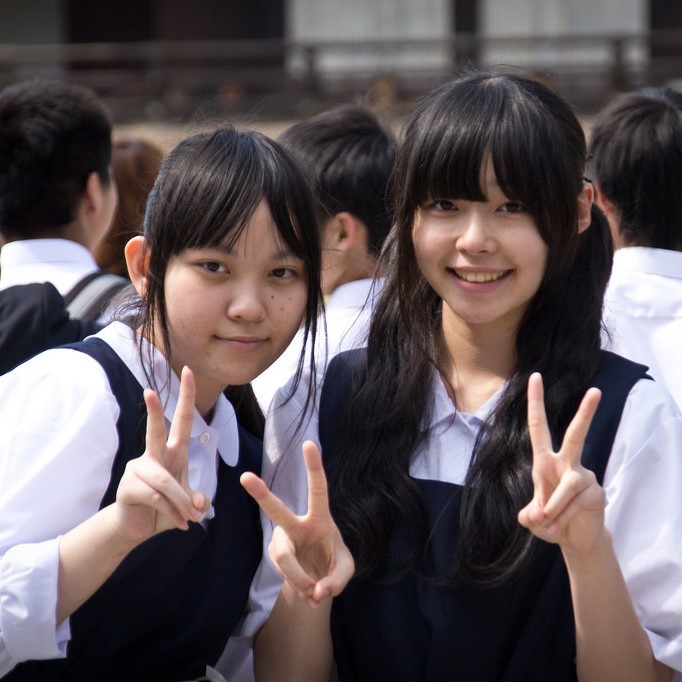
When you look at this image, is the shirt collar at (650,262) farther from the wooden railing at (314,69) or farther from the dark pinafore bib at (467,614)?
the wooden railing at (314,69)

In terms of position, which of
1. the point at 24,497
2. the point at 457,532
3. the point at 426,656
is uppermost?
the point at 24,497

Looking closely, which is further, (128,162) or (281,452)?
(128,162)

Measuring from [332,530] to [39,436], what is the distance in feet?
1.67

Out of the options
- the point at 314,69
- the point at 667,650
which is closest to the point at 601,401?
the point at 667,650

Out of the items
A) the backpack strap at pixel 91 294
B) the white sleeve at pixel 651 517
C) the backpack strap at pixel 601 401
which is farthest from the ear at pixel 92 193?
the white sleeve at pixel 651 517

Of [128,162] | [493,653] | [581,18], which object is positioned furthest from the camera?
[581,18]

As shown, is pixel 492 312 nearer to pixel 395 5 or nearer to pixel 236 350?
pixel 236 350

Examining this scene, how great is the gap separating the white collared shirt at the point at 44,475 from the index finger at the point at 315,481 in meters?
0.36

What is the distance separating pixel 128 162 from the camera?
4.44m

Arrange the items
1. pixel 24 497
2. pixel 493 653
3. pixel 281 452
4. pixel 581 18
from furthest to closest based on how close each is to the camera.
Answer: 1. pixel 581 18
2. pixel 281 452
3. pixel 493 653
4. pixel 24 497

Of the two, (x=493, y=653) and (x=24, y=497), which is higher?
(x=24, y=497)

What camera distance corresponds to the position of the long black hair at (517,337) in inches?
80.7

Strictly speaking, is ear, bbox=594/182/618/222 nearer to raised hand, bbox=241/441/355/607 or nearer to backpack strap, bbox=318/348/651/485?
backpack strap, bbox=318/348/651/485

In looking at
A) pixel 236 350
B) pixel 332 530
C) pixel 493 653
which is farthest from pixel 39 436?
pixel 493 653
